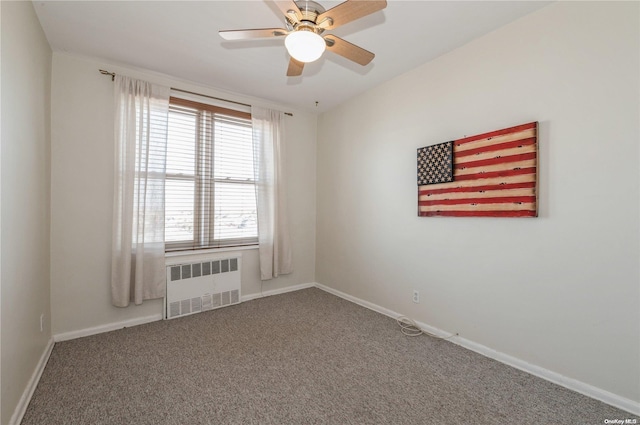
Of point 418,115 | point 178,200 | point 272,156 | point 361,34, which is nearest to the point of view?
point 361,34

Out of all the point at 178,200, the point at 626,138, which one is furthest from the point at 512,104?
the point at 178,200

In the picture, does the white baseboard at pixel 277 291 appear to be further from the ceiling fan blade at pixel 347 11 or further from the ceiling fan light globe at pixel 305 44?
the ceiling fan blade at pixel 347 11

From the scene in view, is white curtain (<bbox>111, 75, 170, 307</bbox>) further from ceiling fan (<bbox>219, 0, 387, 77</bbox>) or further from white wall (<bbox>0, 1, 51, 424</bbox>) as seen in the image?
ceiling fan (<bbox>219, 0, 387, 77</bbox>)

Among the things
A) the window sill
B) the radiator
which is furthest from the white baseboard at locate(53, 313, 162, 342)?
the window sill

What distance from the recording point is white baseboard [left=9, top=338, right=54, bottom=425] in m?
1.60

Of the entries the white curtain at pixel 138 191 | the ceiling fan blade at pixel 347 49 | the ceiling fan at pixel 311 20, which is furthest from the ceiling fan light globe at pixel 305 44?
the white curtain at pixel 138 191

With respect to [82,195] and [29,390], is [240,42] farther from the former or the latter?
[29,390]

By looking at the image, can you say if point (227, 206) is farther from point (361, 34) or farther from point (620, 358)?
point (620, 358)

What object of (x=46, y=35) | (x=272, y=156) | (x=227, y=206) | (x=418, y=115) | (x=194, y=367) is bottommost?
(x=194, y=367)

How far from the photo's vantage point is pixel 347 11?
1.54 metres

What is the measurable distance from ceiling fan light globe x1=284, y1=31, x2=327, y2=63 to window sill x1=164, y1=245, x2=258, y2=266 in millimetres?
2575

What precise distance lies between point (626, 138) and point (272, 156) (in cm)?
331

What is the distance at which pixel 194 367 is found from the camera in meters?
2.16

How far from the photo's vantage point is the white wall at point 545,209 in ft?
5.73
